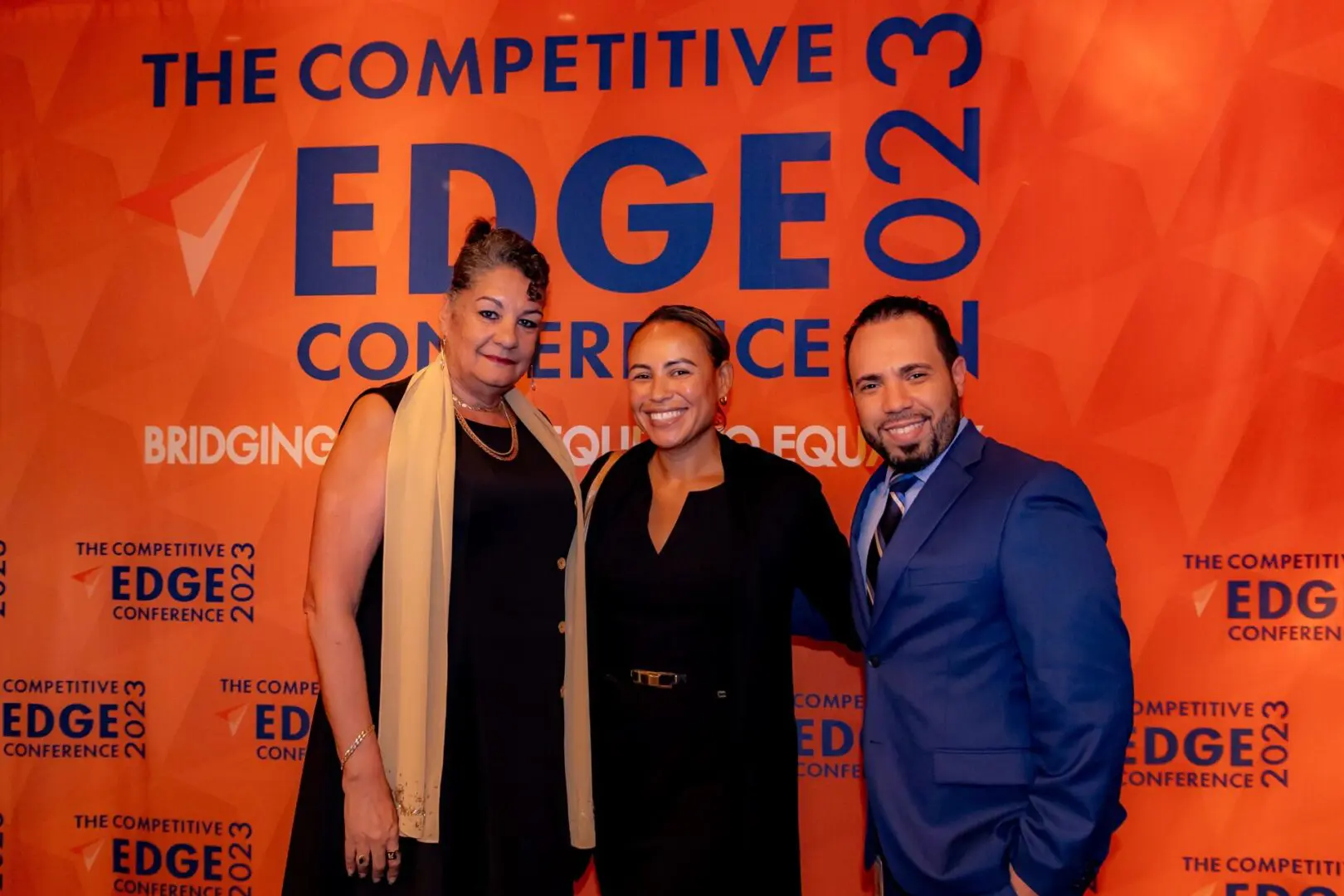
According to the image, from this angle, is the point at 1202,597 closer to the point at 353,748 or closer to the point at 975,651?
the point at 975,651

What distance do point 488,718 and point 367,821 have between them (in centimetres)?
34

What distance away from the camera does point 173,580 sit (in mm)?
3766

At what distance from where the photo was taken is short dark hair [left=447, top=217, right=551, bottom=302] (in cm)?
240

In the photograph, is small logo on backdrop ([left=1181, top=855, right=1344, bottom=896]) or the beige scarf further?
small logo on backdrop ([left=1181, top=855, right=1344, bottom=896])

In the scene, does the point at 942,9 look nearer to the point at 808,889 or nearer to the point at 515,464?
the point at 515,464

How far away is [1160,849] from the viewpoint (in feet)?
11.0

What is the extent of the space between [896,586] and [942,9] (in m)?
2.36

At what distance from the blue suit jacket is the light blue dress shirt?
1.2 inches

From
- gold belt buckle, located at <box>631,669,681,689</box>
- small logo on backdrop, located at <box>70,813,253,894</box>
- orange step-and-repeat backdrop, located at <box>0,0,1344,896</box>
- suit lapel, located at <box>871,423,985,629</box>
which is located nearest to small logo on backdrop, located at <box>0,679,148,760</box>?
orange step-and-repeat backdrop, located at <box>0,0,1344,896</box>

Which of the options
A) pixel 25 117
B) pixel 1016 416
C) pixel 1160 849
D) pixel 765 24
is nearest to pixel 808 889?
pixel 1160 849

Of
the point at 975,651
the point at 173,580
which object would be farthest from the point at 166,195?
the point at 975,651

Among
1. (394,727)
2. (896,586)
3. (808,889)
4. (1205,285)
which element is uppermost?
(1205,285)

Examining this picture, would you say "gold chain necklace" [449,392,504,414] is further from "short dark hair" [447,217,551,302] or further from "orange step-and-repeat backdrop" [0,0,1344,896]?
"orange step-and-repeat backdrop" [0,0,1344,896]

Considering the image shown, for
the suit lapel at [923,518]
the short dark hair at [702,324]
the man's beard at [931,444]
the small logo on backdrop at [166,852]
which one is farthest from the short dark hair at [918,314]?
the small logo on backdrop at [166,852]
